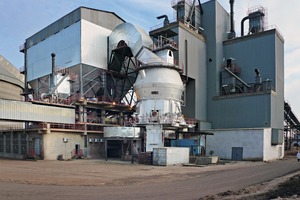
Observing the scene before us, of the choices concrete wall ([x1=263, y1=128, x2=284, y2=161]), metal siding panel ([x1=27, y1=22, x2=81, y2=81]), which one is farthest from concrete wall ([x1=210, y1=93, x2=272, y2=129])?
metal siding panel ([x1=27, y1=22, x2=81, y2=81])

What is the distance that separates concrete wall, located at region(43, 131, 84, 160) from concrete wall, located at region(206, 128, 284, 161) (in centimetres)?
1891

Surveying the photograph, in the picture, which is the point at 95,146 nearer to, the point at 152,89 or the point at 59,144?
the point at 59,144

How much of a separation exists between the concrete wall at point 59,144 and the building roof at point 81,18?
17.9m

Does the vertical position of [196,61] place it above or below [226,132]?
above

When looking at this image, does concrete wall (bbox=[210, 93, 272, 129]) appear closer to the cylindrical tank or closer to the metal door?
the metal door

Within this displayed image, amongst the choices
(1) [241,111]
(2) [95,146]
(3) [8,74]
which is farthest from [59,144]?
(3) [8,74]

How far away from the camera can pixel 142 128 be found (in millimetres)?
36844

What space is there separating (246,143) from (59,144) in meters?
24.4

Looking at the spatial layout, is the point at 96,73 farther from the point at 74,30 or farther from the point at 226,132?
the point at 226,132

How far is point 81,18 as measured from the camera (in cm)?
4481

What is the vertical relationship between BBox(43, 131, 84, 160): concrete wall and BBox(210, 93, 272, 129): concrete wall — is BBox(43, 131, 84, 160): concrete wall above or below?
below

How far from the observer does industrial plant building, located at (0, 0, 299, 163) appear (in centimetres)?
3694

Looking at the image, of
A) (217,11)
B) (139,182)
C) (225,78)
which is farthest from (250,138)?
(139,182)

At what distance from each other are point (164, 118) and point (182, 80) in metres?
10.1
